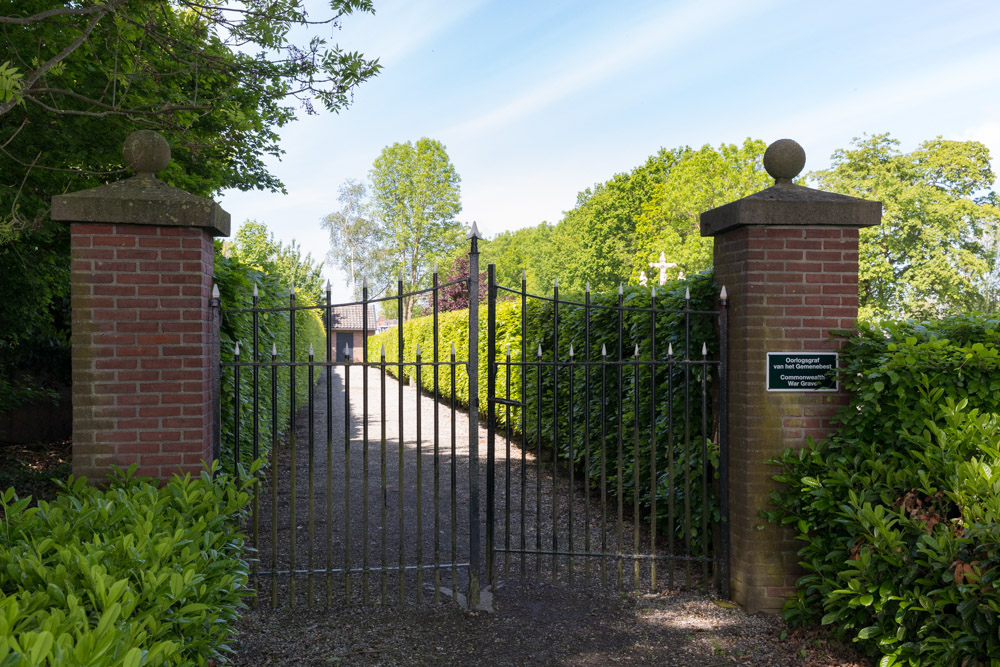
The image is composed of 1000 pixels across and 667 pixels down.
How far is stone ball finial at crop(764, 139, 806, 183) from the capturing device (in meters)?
4.51

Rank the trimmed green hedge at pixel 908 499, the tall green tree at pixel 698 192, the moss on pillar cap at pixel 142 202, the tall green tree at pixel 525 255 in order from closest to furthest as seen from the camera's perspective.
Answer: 1. the trimmed green hedge at pixel 908 499
2. the moss on pillar cap at pixel 142 202
3. the tall green tree at pixel 698 192
4. the tall green tree at pixel 525 255

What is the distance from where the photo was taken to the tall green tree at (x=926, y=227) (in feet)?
92.0

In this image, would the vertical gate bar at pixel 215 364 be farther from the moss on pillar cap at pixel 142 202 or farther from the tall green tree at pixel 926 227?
the tall green tree at pixel 926 227

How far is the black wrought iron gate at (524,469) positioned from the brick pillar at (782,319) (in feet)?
0.91

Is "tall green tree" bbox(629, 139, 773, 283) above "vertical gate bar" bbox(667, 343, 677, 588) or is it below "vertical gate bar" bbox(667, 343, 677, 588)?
above

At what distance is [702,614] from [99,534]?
352 centimetres

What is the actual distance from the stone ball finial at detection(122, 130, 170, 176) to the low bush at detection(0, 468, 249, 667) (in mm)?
1901

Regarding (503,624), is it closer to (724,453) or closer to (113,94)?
(724,453)

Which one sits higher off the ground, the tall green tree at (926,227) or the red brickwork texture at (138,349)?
the tall green tree at (926,227)

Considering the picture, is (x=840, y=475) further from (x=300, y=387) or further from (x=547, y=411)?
(x=300, y=387)

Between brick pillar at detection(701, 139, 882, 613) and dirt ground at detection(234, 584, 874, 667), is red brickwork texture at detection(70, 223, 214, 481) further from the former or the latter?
brick pillar at detection(701, 139, 882, 613)

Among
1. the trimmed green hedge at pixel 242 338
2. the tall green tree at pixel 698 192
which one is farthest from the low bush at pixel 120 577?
Answer: the tall green tree at pixel 698 192

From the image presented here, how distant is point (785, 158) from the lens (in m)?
4.51

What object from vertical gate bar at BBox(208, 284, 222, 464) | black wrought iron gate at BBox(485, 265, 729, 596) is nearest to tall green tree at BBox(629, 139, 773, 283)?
black wrought iron gate at BBox(485, 265, 729, 596)
